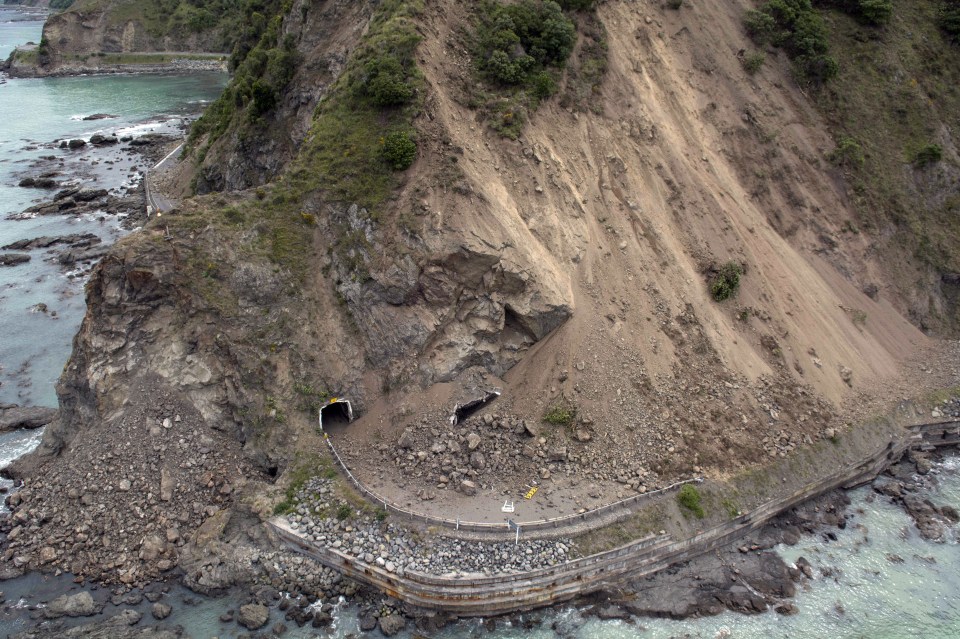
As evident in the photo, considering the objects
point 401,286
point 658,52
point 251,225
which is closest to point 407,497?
point 401,286

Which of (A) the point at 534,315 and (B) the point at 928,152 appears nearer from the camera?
(A) the point at 534,315

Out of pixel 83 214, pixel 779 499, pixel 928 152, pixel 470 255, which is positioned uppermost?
pixel 928 152

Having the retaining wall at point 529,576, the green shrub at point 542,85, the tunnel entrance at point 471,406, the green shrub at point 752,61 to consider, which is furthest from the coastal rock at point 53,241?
the green shrub at point 752,61

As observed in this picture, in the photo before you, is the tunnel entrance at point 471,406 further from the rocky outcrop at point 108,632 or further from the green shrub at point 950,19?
the green shrub at point 950,19

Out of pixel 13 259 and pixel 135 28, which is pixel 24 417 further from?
pixel 135 28

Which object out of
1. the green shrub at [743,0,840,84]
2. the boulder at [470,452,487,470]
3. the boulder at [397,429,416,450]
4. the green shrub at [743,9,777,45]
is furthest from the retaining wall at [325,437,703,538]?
the green shrub at [743,9,777,45]

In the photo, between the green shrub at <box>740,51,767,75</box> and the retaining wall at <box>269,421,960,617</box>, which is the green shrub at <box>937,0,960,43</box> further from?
the retaining wall at <box>269,421,960,617</box>

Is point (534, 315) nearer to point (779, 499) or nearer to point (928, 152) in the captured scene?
point (779, 499)

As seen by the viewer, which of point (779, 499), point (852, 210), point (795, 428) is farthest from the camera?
point (852, 210)
